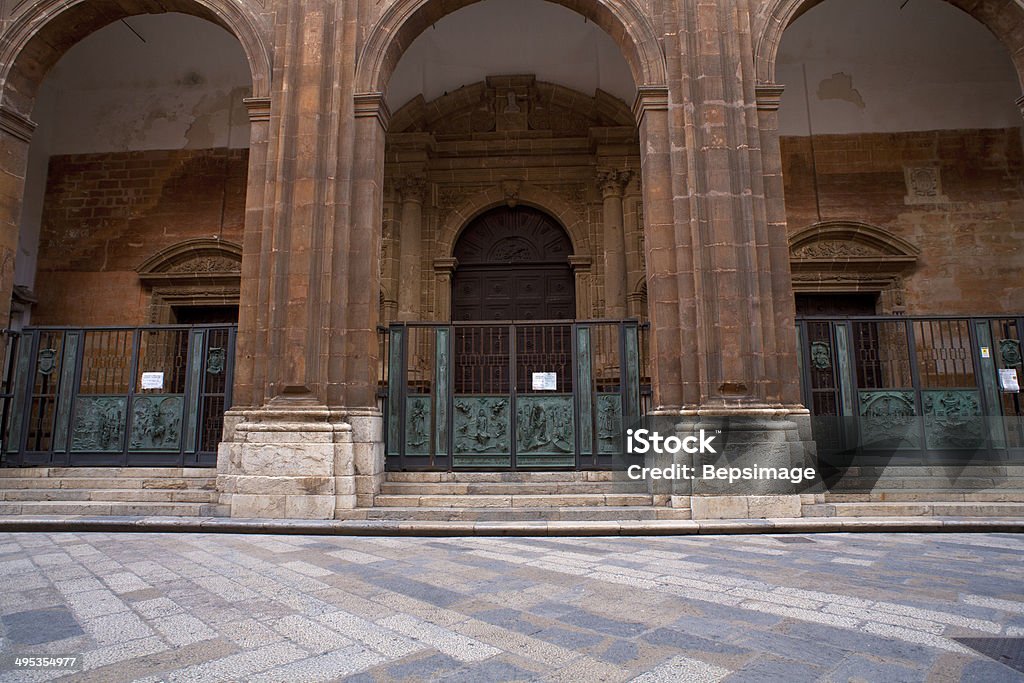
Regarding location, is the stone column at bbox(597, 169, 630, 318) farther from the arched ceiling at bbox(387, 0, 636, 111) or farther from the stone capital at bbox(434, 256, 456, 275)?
the stone capital at bbox(434, 256, 456, 275)

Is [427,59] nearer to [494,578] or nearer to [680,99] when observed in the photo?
[680,99]

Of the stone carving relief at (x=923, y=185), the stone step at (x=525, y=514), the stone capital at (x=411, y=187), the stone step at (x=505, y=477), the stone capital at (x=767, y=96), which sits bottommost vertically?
the stone step at (x=525, y=514)

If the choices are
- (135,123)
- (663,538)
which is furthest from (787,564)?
(135,123)

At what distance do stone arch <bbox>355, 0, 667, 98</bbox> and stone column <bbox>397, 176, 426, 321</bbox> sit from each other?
3600 millimetres

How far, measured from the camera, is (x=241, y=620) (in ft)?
9.22

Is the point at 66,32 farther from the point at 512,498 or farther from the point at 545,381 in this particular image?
the point at 512,498

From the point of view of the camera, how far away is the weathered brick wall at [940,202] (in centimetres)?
976

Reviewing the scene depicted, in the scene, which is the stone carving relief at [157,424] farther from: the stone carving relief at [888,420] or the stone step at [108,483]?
the stone carving relief at [888,420]

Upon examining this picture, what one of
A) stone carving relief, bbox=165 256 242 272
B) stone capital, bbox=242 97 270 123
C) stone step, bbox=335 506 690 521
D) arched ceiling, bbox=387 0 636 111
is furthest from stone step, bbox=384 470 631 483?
arched ceiling, bbox=387 0 636 111

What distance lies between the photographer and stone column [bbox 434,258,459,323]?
35.0ft

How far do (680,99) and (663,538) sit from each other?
4.49m

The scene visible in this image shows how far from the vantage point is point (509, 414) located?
7.07 meters

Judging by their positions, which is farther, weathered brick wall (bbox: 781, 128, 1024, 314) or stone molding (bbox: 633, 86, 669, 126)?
weathered brick wall (bbox: 781, 128, 1024, 314)

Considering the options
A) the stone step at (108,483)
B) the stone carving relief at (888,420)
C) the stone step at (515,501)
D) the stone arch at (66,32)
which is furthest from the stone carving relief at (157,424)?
the stone carving relief at (888,420)
